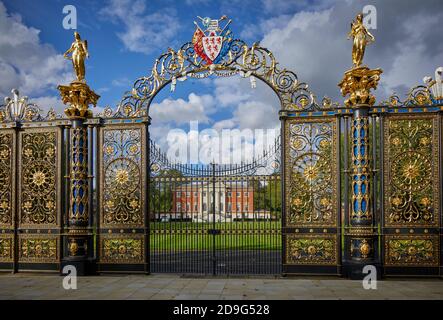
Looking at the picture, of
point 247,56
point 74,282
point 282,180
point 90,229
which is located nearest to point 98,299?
point 74,282

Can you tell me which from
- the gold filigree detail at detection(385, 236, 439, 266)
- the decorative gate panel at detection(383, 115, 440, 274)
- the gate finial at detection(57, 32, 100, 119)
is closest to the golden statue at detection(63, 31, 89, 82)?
the gate finial at detection(57, 32, 100, 119)

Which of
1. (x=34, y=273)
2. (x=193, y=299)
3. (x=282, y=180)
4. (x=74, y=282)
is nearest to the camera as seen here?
(x=193, y=299)

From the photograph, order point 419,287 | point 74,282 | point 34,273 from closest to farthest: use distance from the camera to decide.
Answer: point 419,287 < point 74,282 < point 34,273

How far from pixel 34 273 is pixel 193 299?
481 centimetres

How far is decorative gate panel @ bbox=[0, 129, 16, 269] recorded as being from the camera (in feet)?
30.9

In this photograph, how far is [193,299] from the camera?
662 cm

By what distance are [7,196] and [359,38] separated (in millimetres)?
9040

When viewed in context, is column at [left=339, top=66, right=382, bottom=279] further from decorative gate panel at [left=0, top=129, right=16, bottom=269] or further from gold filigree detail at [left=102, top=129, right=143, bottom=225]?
decorative gate panel at [left=0, top=129, right=16, bottom=269]

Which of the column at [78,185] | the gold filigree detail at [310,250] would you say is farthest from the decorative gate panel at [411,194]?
the column at [78,185]

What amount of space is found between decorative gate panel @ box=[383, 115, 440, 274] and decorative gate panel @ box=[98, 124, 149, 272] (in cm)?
545

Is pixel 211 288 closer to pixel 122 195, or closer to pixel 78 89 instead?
pixel 122 195

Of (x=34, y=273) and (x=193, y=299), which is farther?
(x=34, y=273)

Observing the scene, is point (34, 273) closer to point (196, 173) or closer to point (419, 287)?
point (196, 173)

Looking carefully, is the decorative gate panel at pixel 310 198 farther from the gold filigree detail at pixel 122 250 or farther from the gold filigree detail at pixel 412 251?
the gold filigree detail at pixel 122 250
